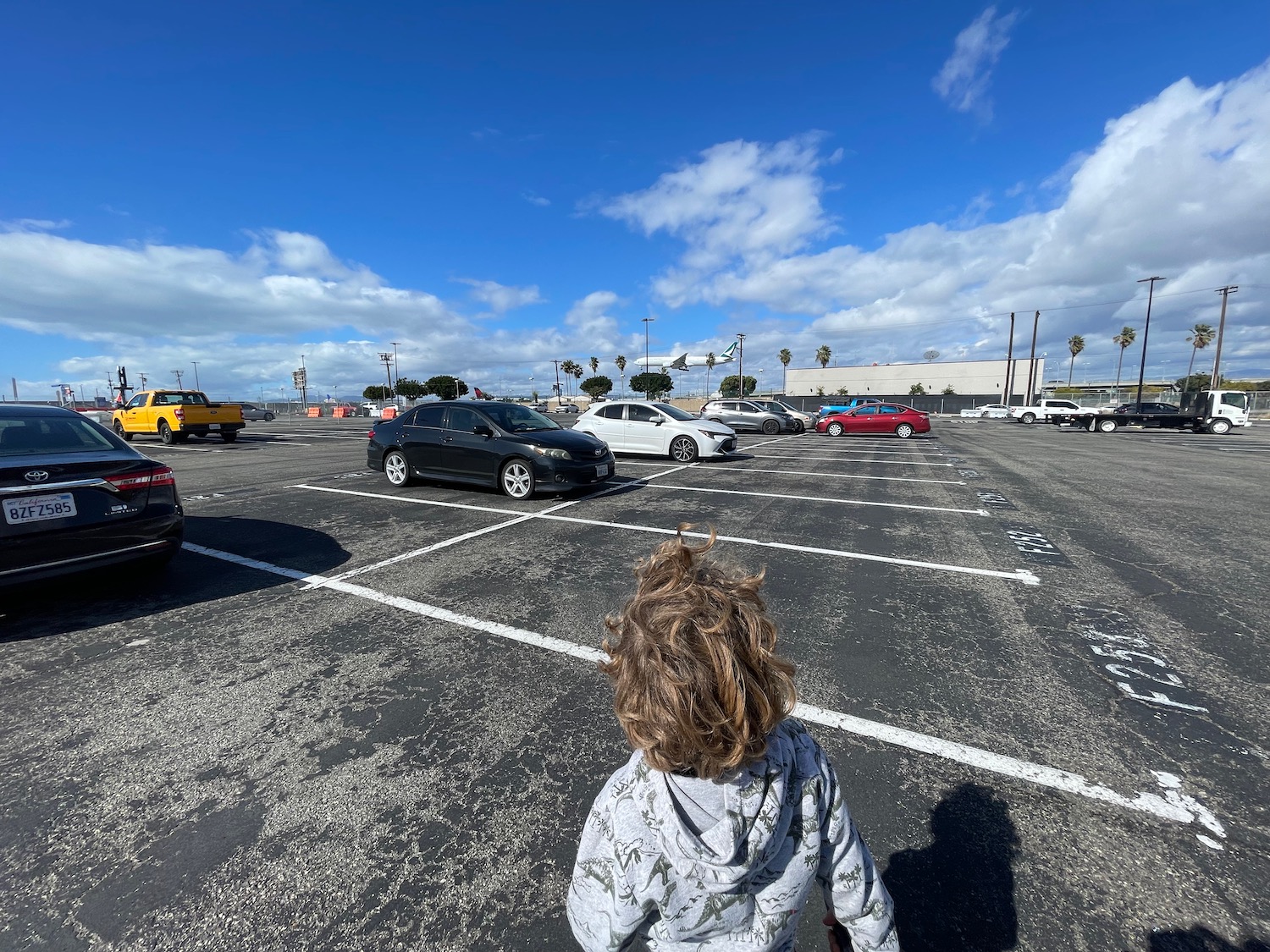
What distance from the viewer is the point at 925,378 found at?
85.7 meters

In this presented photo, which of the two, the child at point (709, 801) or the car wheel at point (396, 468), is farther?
the car wheel at point (396, 468)

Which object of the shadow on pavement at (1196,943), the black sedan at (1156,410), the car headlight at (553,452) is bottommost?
the shadow on pavement at (1196,943)

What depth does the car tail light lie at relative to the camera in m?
4.04

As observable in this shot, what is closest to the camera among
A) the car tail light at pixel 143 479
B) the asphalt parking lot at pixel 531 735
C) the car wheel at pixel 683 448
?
the asphalt parking lot at pixel 531 735

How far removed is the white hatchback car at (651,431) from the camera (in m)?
12.8

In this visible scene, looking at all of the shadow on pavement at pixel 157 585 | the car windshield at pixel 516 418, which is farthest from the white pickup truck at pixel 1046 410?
the shadow on pavement at pixel 157 585

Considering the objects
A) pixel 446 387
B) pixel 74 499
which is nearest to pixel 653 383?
pixel 446 387

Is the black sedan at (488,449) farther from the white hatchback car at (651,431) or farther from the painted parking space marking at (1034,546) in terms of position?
the painted parking space marking at (1034,546)

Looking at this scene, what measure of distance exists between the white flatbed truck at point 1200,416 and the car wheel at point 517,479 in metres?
31.6

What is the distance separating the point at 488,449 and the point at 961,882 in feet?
23.9

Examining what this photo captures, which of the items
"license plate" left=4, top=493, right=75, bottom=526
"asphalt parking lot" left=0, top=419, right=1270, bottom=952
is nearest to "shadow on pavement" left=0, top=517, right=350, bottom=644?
"asphalt parking lot" left=0, top=419, right=1270, bottom=952

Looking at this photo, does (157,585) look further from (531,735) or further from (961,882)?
(961,882)

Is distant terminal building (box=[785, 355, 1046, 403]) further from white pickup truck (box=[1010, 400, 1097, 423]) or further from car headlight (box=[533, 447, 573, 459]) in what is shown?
car headlight (box=[533, 447, 573, 459])

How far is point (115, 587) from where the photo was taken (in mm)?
4426
